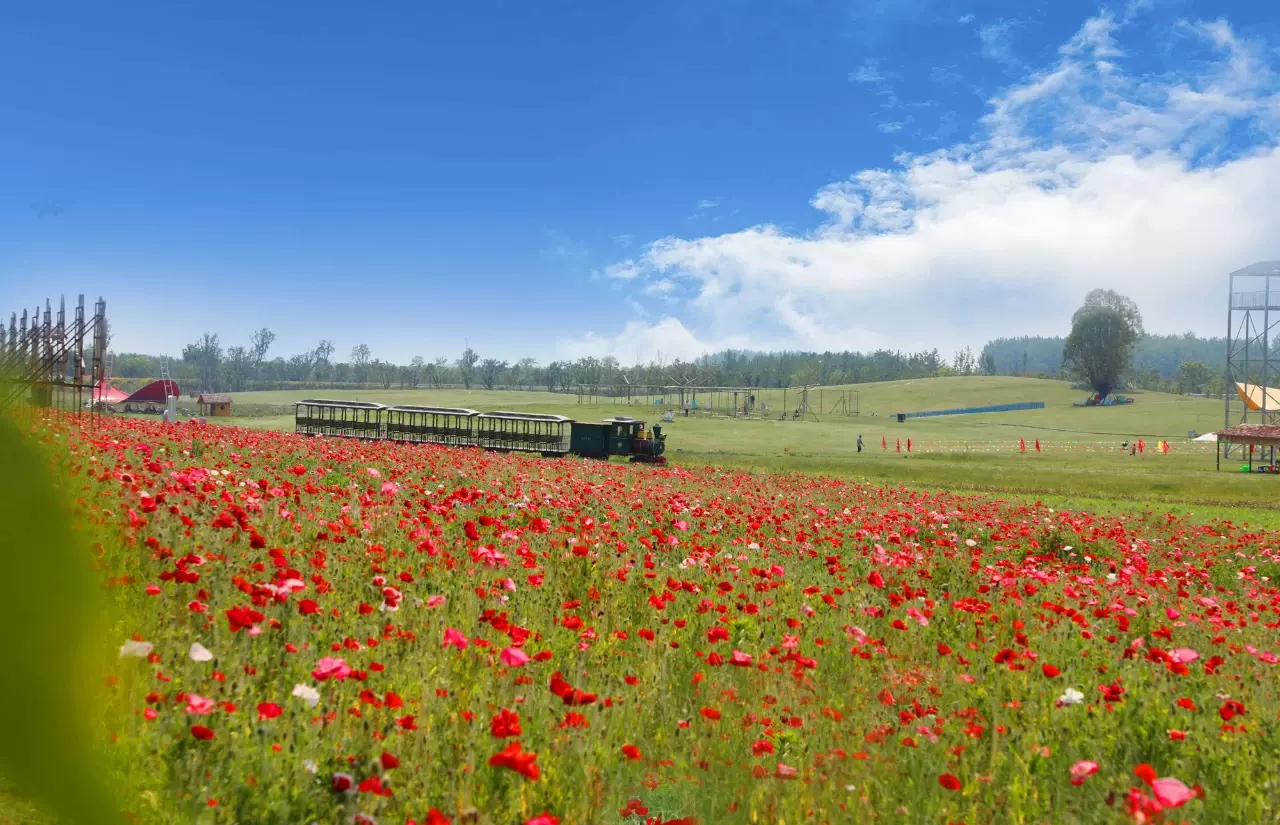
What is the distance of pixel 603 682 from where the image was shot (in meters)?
5.75

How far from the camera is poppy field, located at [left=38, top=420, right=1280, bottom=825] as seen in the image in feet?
12.7

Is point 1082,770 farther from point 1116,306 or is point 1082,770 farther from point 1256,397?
point 1116,306

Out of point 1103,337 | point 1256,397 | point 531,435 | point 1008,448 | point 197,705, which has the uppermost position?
point 1103,337

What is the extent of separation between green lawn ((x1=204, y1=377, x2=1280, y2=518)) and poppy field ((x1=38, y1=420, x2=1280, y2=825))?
78.6 ft

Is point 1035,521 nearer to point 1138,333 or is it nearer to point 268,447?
point 268,447

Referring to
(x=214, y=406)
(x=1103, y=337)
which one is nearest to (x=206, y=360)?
(x=214, y=406)

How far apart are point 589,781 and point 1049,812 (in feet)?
8.45

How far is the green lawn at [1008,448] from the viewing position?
38.7m

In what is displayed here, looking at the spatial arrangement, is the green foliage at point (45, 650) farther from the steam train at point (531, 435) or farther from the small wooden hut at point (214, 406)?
the small wooden hut at point (214, 406)

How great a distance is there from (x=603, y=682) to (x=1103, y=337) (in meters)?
152

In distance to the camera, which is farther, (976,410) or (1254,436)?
(976,410)

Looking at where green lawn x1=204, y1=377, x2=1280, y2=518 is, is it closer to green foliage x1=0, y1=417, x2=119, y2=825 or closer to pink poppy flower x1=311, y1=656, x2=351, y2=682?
pink poppy flower x1=311, y1=656, x2=351, y2=682

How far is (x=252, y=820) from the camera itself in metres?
3.56

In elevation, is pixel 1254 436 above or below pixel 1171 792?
above
